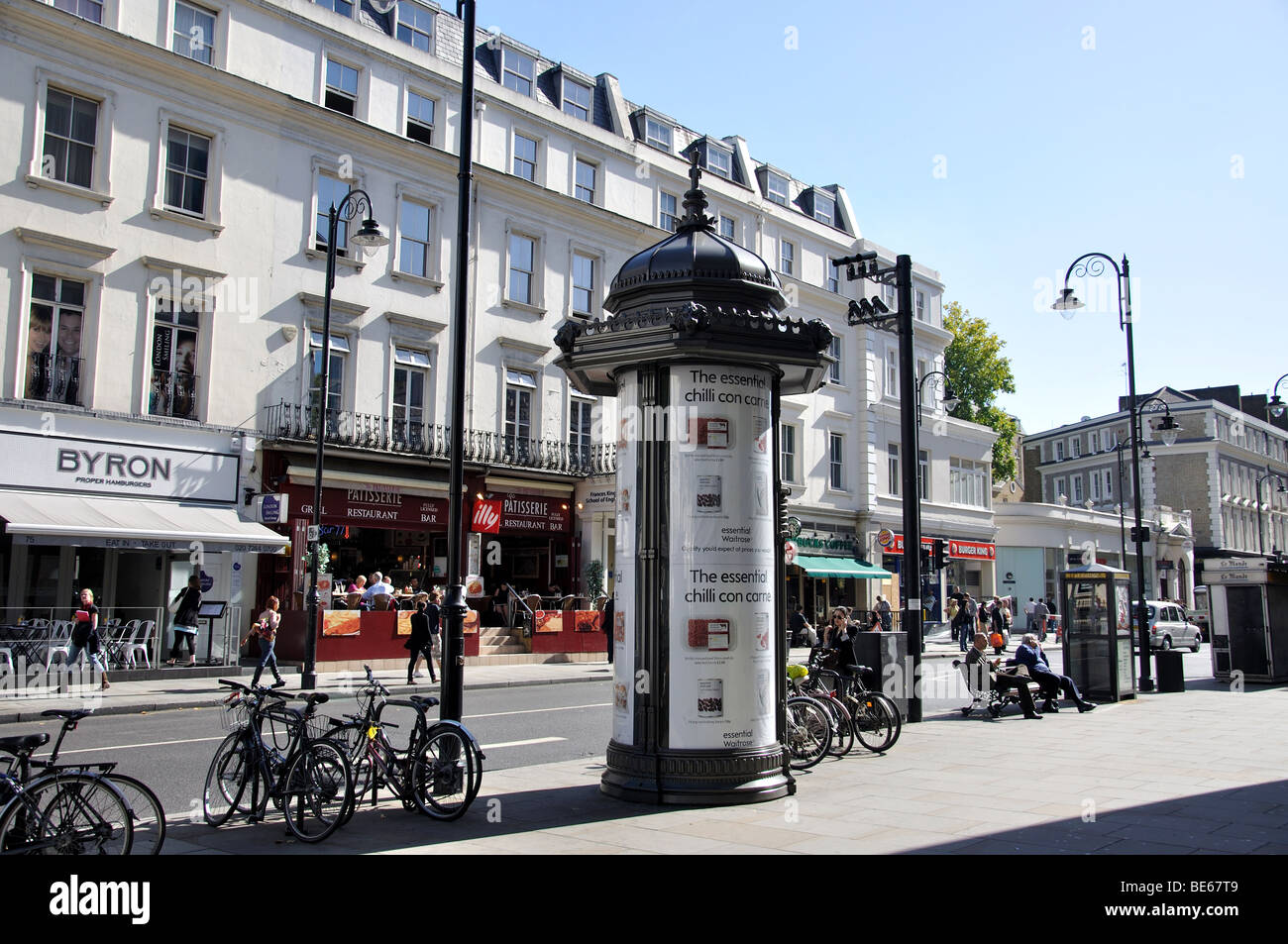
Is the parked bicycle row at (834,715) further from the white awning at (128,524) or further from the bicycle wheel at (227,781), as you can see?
the white awning at (128,524)

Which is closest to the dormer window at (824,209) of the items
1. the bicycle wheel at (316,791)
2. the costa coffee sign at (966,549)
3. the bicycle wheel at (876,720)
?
the costa coffee sign at (966,549)

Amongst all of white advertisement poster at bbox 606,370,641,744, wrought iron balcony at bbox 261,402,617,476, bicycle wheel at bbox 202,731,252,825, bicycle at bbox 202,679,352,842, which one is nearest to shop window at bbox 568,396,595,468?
wrought iron balcony at bbox 261,402,617,476

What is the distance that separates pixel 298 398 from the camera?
78.7ft

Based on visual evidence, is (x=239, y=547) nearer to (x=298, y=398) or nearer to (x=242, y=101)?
(x=298, y=398)

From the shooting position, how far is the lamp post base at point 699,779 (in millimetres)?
8031

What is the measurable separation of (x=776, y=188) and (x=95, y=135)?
25118mm

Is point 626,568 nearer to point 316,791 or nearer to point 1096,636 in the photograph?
point 316,791

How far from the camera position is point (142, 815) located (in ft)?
19.1

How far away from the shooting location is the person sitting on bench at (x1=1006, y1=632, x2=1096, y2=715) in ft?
50.0

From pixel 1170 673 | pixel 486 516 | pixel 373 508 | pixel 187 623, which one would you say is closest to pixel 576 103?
pixel 486 516

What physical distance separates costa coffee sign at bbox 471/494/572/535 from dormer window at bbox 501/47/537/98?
12.1 meters

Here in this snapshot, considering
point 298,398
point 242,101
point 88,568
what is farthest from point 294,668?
point 242,101

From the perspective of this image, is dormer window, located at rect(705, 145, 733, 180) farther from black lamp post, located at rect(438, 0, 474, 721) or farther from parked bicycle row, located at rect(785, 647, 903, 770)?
black lamp post, located at rect(438, 0, 474, 721)
